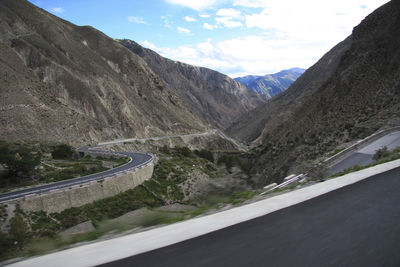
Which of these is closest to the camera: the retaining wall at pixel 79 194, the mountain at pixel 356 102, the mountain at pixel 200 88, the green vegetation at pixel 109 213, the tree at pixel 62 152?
the green vegetation at pixel 109 213

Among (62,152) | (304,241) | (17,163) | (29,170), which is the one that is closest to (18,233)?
(304,241)

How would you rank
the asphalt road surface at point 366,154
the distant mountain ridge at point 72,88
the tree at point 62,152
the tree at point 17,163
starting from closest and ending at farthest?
the asphalt road surface at point 366,154, the tree at point 17,163, the tree at point 62,152, the distant mountain ridge at point 72,88

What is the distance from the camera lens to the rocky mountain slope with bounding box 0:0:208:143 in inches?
1805

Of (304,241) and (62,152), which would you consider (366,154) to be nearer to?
(304,241)

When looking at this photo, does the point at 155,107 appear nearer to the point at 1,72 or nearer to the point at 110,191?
the point at 1,72

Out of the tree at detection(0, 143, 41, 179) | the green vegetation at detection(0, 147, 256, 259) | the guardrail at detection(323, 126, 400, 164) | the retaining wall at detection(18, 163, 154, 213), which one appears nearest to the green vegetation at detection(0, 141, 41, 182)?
the tree at detection(0, 143, 41, 179)

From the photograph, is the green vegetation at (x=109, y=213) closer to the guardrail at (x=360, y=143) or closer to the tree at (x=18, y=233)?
the tree at (x=18, y=233)

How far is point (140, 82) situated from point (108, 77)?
17.5 metres

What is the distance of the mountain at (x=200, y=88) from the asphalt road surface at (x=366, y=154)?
425 feet

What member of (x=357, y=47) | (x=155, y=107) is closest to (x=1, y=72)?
(x=155, y=107)

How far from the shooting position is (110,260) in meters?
2.40

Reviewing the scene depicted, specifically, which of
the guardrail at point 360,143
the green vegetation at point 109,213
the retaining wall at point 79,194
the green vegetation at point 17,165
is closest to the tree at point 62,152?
the green vegetation at point 109,213

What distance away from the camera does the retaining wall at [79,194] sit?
711 inches

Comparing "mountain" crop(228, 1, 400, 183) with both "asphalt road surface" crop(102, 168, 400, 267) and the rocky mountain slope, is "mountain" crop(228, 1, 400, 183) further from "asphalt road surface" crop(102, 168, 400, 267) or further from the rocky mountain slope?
the rocky mountain slope
